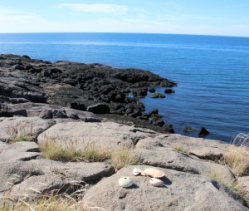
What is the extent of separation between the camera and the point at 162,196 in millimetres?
4820

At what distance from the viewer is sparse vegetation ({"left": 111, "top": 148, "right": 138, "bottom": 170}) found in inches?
233

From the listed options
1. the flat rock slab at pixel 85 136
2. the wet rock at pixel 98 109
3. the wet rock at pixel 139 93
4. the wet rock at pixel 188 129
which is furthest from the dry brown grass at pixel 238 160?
the wet rock at pixel 139 93

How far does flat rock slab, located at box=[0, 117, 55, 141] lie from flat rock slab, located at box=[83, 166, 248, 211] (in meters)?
3.19

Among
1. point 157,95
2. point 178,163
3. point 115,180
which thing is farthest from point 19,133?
point 157,95

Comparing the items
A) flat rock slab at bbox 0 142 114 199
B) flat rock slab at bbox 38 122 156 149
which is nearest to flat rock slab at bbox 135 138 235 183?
flat rock slab at bbox 38 122 156 149

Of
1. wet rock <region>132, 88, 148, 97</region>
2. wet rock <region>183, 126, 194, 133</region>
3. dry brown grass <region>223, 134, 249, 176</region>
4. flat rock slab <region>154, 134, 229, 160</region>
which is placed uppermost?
dry brown grass <region>223, 134, 249, 176</region>

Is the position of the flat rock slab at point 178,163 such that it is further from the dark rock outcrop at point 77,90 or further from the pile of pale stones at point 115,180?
the dark rock outcrop at point 77,90

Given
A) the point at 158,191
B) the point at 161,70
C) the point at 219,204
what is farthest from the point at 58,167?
the point at 161,70

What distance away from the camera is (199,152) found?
8352mm

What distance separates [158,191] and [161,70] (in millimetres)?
53876

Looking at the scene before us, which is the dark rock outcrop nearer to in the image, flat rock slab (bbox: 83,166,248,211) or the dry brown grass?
the dry brown grass

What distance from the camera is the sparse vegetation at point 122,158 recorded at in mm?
5906

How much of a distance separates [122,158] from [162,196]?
1.42 meters

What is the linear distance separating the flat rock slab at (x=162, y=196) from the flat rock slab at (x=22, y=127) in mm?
3191
